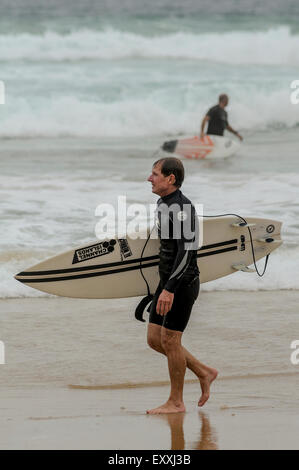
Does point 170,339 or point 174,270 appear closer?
point 174,270

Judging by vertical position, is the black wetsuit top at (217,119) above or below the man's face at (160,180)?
below

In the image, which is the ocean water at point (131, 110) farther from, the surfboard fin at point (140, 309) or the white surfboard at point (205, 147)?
the surfboard fin at point (140, 309)

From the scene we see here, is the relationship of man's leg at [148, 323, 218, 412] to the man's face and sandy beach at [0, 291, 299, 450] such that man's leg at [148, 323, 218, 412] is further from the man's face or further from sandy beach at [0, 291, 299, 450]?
the man's face

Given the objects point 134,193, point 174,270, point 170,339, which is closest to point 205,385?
point 170,339

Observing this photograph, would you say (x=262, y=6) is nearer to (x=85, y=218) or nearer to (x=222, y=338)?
(x=85, y=218)

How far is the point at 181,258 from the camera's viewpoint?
12.4 ft

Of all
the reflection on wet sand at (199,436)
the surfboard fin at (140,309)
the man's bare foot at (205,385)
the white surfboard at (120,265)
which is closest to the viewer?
the reflection on wet sand at (199,436)

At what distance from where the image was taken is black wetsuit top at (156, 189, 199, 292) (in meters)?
3.78

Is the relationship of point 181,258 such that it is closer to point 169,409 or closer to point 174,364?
point 174,364

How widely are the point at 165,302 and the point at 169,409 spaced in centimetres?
53

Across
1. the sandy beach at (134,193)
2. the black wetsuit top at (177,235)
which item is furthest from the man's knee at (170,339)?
the sandy beach at (134,193)

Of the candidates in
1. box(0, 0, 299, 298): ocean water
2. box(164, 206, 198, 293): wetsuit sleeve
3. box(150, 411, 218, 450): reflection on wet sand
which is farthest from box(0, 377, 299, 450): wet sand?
box(0, 0, 299, 298): ocean water

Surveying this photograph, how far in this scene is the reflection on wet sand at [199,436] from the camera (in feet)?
10.5

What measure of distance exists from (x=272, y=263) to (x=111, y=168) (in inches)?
264
